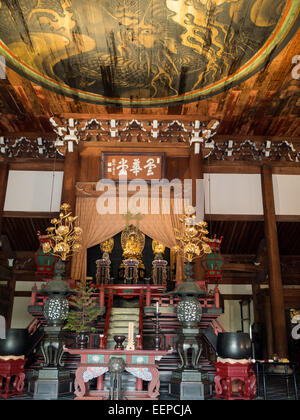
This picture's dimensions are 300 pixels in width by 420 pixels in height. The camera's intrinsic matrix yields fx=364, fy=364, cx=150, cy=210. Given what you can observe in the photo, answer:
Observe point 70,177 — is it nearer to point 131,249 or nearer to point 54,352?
point 131,249

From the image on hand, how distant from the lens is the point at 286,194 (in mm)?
6977

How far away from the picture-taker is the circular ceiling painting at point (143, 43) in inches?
173

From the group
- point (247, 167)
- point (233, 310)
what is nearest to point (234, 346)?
point (247, 167)

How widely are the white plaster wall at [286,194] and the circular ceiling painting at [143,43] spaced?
2.31 m

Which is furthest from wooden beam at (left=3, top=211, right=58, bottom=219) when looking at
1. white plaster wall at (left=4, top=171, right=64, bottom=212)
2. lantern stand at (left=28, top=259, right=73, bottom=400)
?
lantern stand at (left=28, top=259, right=73, bottom=400)

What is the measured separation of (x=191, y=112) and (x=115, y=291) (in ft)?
11.6

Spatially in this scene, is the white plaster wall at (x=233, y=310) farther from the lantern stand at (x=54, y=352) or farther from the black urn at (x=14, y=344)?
the black urn at (x=14, y=344)

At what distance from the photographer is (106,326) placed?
15.6 feet

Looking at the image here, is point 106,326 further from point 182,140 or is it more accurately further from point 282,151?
point 282,151

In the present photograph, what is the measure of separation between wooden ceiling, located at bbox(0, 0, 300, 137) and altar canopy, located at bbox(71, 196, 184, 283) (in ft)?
5.32

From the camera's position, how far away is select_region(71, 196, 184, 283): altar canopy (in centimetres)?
616

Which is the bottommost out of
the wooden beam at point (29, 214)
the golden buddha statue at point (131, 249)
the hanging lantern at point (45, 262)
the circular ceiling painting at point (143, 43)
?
the hanging lantern at point (45, 262)

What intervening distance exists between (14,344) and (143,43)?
406cm

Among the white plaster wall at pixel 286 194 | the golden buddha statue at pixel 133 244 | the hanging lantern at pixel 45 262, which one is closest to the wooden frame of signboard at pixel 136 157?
the hanging lantern at pixel 45 262
